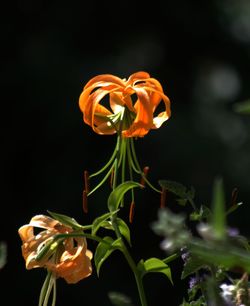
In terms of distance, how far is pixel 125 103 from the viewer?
1.01 metres

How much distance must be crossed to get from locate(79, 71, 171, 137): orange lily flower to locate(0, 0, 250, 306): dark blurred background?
256cm

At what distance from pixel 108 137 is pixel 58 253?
331 cm

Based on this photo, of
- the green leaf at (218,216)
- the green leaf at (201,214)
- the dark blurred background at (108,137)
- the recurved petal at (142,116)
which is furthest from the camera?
the dark blurred background at (108,137)

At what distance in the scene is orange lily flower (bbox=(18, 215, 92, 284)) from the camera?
0.86 metres

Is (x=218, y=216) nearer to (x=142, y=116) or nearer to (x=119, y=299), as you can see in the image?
(x=119, y=299)

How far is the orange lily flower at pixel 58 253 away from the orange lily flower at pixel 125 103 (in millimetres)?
134

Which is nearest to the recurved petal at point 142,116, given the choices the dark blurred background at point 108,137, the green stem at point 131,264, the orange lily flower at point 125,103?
the orange lily flower at point 125,103

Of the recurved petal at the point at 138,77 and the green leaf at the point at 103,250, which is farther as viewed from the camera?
the recurved petal at the point at 138,77

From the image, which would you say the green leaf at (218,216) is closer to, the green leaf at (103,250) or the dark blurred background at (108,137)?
the green leaf at (103,250)

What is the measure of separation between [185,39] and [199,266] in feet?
13.1

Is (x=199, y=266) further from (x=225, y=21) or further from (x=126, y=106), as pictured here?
(x=225, y=21)

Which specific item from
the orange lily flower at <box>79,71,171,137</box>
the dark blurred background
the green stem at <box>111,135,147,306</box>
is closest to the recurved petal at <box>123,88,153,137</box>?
the orange lily flower at <box>79,71,171,137</box>

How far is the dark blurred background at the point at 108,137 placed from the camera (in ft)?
13.0

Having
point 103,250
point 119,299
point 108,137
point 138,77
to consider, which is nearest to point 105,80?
point 138,77
